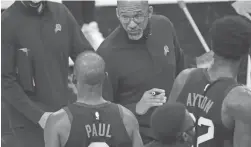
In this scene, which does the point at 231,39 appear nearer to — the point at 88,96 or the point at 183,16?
the point at 88,96

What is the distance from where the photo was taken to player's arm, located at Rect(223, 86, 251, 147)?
4.48m

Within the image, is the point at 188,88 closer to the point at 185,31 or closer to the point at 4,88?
the point at 4,88

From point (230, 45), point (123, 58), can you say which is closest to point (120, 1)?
point (123, 58)

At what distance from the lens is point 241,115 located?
14.7 ft

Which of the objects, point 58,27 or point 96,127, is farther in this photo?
point 58,27

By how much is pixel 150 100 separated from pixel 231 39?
1092 millimetres

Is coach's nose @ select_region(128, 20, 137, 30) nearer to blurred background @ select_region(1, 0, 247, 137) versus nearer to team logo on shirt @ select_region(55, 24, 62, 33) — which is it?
team logo on shirt @ select_region(55, 24, 62, 33)

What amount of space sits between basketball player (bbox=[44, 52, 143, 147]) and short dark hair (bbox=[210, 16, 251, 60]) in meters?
0.70

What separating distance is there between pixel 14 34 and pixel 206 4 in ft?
10.1

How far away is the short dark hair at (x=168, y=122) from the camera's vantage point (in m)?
4.43

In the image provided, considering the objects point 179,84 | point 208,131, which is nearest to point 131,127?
point 179,84

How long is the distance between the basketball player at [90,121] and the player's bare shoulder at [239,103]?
67 centimetres

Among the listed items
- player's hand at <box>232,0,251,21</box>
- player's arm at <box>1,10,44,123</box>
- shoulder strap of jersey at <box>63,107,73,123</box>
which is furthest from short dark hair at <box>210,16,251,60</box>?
player's hand at <box>232,0,251,21</box>

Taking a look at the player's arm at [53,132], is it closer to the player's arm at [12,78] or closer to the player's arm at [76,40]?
the player's arm at [12,78]
